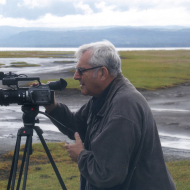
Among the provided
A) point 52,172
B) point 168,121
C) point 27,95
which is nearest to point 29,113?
point 27,95

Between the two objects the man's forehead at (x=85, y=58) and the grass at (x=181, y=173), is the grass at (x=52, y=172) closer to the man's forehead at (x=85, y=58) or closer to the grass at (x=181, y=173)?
the grass at (x=181, y=173)

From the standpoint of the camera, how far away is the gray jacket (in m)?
1.89

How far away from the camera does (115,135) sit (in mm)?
1887

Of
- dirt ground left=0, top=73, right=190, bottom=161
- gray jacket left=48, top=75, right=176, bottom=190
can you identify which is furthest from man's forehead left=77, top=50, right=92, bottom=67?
dirt ground left=0, top=73, right=190, bottom=161

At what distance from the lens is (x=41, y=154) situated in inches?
224

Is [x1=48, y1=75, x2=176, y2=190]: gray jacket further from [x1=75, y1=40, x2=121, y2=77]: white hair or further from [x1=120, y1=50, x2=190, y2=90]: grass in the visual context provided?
[x1=120, y1=50, x2=190, y2=90]: grass

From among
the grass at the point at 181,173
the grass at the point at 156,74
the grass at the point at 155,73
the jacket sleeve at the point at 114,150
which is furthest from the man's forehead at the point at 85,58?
the grass at the point at 156,74

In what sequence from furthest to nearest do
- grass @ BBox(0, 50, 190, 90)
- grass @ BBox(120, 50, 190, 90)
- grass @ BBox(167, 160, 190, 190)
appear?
grass @ BBox(120, 50, 190, 90) < grass @ BBox(0, 50, 190, 90) < grass @ BBox(167, 160, 190, 190)

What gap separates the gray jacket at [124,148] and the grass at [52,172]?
227 cm

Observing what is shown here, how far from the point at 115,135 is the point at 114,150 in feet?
0.30

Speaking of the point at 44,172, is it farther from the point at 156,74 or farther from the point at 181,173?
the point at 156,74

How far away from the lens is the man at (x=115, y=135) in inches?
74.4

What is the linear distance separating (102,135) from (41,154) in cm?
400

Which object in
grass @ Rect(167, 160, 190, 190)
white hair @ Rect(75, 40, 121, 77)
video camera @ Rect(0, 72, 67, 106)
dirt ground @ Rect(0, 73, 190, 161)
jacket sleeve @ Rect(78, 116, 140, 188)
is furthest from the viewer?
dirt ground @ Rect(0, 73, 190, 161)
